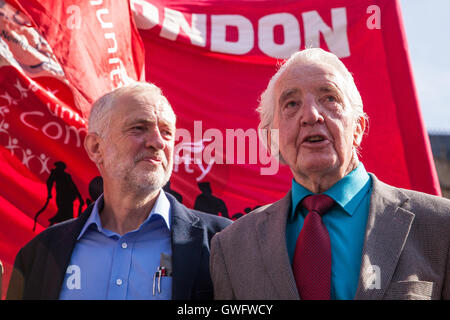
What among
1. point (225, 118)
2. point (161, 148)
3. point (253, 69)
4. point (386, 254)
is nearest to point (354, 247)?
point (386, 254)

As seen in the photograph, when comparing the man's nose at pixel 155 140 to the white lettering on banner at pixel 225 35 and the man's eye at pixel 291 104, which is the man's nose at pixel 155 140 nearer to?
the man's eye at pixel 291 104

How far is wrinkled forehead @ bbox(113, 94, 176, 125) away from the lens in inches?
100

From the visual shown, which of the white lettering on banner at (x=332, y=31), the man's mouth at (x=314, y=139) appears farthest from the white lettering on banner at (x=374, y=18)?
the man's mouth at (x=314, y=139)

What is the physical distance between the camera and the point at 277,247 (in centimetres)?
189

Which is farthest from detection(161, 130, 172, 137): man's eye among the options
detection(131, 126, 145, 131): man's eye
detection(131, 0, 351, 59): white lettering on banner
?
detection(131, 0, 351, 59): white lettering on banner

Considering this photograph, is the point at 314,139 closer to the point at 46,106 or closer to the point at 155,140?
the point at 155,140

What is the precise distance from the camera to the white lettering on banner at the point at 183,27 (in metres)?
4.48

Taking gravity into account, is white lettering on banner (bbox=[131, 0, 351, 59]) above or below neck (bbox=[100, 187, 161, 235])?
above

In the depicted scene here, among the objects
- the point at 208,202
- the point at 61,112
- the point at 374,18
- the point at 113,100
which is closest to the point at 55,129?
the point at 61,112

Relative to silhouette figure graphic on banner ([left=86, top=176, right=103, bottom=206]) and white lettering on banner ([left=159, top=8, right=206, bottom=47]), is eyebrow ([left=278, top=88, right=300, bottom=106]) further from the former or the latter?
white lettering on banner ([left=159, top=8, right=206, bottom=47])

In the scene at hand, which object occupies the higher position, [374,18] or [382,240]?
[374,18]

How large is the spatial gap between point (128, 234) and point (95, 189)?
1535 millimetres

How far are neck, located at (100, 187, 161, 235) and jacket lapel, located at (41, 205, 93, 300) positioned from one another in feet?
0.46
